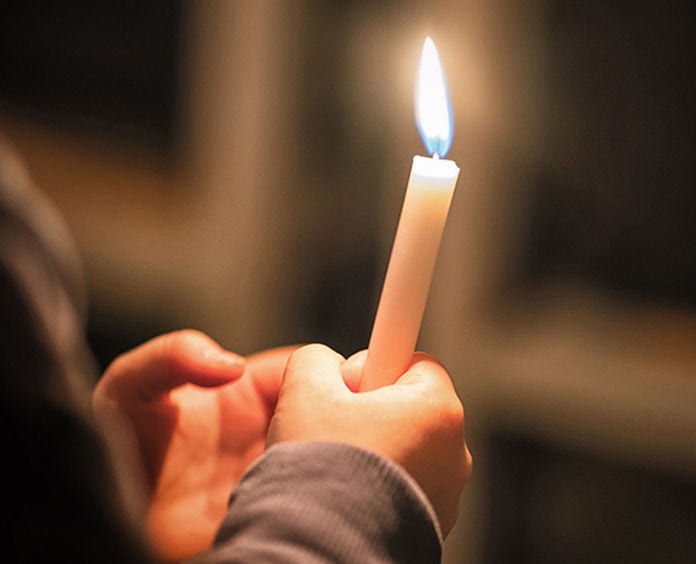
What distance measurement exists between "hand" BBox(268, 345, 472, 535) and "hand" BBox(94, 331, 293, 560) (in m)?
0.15

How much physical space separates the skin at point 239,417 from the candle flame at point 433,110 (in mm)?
117

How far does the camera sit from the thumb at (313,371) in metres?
0.47

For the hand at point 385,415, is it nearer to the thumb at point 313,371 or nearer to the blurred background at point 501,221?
the thumb at point 313,371

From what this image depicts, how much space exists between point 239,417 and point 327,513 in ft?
0.82

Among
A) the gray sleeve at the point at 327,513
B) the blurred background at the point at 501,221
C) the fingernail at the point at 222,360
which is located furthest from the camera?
the blurred background at the point at 501,221

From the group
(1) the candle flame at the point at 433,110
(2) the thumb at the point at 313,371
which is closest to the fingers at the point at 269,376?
(2) the thumb at the point at 313,371

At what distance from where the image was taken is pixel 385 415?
46 cm

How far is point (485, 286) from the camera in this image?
1133 millimetres

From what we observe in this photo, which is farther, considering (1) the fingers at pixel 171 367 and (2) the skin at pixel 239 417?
(1) the fingers at pixel 171 367

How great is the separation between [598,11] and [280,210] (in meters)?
0.48

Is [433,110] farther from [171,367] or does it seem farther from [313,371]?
[171,367]

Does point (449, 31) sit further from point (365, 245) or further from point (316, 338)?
point (316, 338)

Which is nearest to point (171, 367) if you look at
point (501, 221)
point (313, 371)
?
point (313, 371)

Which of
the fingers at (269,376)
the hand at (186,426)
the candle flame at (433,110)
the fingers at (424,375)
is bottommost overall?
the hand at (186,426)
